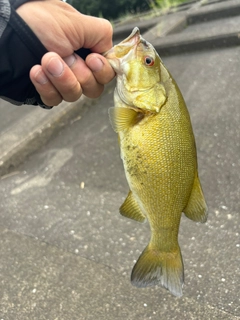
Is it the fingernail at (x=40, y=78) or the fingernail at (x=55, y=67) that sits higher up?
the fingernail at (x=55, y=67)

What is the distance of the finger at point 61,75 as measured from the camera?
1600mm

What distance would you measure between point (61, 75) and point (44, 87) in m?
0.12

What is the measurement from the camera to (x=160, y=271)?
1.82 metres

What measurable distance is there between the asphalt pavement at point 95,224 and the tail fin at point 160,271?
834 mm

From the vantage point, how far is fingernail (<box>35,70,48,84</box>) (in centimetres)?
165

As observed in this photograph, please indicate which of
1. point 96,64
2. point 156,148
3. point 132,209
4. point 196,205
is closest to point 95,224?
Result: point 132,209

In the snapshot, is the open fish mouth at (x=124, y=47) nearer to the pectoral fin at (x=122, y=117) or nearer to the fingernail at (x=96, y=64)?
the fingernail at (x=96, y=64)

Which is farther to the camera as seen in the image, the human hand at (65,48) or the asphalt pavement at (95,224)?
the asphalt pavement at (95,224)

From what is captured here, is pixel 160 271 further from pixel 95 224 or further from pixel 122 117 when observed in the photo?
pixel 95 224

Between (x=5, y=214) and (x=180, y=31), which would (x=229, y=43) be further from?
(x=5, y=214)

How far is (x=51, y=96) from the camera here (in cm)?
181

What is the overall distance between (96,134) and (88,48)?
316 cm

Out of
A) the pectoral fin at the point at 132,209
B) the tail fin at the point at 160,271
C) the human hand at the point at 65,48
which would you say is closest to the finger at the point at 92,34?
the human hand at the point at 65,48

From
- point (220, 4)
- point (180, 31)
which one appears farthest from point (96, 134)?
point (220, 4)
